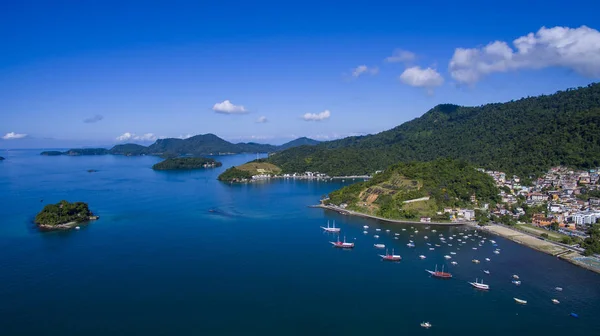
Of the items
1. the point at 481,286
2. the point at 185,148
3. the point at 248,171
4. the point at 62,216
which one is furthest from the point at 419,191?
the point at 185,148

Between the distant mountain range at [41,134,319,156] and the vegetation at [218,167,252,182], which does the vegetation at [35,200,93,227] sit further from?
the distant mountain range at [41,134,319,156]

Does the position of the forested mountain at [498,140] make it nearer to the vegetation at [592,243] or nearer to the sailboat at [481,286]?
the vegetation at [592,243]

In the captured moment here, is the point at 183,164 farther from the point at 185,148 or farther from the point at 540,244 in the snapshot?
the point at 540,244

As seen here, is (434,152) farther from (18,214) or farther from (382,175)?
(18,214)

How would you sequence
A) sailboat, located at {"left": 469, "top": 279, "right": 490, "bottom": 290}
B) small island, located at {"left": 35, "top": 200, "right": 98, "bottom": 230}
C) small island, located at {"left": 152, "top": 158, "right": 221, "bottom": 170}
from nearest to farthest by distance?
1. sailboat, located at {"left": 469, "top": 279, "right": 490, "bottom": 290}
2. small island, located at {"left": 35, "top": 200, "right": 98, "bottom": 230}
3. small island, located at {"left": 152, "top": 158, "right": 221, "bottom": 170}

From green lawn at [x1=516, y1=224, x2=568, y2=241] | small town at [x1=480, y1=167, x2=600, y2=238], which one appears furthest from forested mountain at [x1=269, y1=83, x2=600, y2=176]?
green lawn at [x1=516, y1=224, x2=568, y2=241]

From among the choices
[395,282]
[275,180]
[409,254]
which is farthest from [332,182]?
[395,282]
